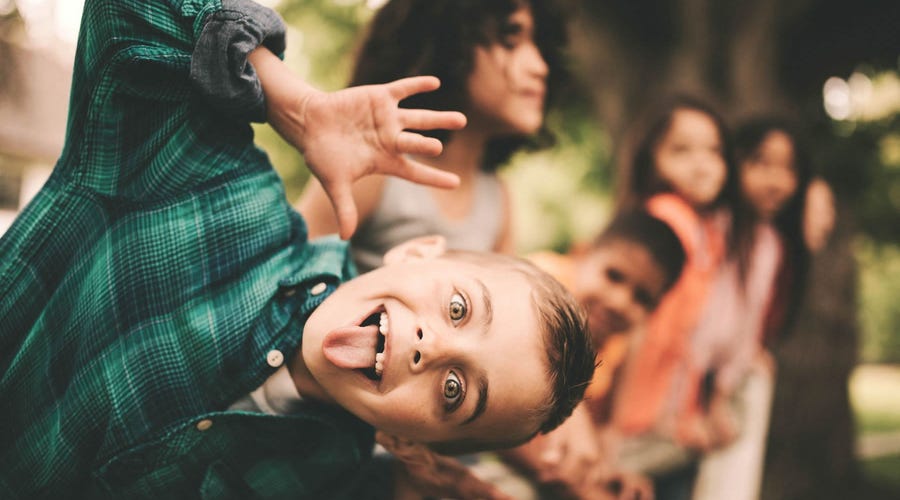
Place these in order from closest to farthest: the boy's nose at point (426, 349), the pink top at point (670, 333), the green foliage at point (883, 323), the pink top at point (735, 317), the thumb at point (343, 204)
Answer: the boy's nose at point (426, 349), the thumb at point (343, 204), the pink top at point (670, 333), the pink top at point (735, 317), the green foliage at point (883, 323)

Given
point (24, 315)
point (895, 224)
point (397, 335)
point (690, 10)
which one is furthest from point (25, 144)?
point (895, 224)


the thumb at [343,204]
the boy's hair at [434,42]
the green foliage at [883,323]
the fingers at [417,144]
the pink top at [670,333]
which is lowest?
the green foliage at [883,323]

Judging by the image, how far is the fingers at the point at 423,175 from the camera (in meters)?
1.15

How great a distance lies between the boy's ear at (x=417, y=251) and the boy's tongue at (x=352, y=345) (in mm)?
232

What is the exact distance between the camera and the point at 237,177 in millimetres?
1202

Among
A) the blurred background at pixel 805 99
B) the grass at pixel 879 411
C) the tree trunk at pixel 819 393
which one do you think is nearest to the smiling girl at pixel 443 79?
the blurred background at pixel 805 99

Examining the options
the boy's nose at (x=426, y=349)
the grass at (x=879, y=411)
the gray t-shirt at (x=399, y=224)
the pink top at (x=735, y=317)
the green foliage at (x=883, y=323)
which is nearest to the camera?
the boy's nose at (x=426, y=349)

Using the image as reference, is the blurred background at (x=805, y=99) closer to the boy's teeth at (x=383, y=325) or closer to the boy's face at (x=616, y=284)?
the boy's face at (x=616, y=284)

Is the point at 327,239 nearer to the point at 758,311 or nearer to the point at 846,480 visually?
the point at 758,311

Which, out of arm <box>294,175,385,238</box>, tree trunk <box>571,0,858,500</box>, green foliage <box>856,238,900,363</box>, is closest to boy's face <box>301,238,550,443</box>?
arm <box>294,175,385,238</box>

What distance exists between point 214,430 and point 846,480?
5047 mm

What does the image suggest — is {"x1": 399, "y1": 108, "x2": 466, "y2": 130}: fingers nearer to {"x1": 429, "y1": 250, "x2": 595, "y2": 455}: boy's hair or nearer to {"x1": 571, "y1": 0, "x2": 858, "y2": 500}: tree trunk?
{"x1": 429, "y1": 250, "x2": 595, "y2": 455}: boy's hair

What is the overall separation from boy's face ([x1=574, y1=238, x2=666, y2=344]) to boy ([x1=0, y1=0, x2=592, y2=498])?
1016mm

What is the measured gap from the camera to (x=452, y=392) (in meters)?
1.07
